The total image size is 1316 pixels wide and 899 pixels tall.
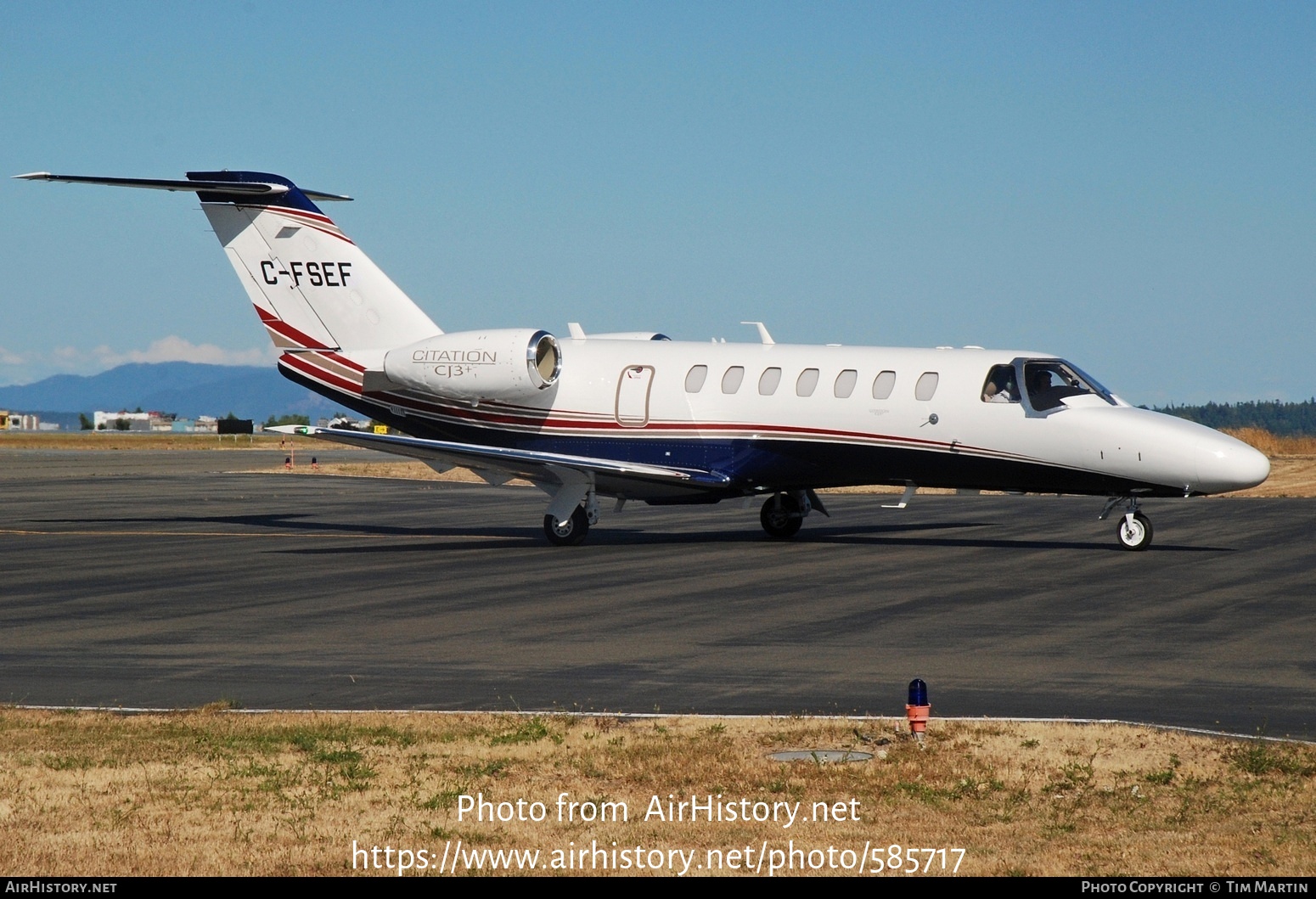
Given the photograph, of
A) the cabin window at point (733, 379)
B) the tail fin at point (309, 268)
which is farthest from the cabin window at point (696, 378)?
the tail fin at point (309, 268)

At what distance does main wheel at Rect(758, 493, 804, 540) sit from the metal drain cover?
16.8m

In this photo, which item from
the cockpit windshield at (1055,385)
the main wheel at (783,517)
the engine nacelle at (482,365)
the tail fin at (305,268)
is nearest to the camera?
the cockpit windshield at (1055,385)

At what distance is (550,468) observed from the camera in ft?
80.5

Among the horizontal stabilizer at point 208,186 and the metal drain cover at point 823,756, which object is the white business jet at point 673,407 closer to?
the horizontal stabilizer at point 208,186

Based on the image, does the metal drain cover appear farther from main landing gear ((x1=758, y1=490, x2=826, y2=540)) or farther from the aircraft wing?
main landing gear ((x1=758, y1=490, x2=826, y2=540))

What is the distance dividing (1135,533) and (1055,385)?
2.57 m

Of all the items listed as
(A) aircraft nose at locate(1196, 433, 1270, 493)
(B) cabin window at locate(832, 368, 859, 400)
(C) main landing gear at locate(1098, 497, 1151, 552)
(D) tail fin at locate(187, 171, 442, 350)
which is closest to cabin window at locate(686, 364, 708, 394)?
(B) cabin window at locate(832, 368, 859, 400)

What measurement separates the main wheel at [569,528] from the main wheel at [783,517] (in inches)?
129

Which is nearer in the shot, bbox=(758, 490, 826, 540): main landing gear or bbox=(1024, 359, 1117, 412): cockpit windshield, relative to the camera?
bbox=(1024, 359, 1117, 412): cockpit windshield

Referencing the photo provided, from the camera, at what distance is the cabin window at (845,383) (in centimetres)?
2462

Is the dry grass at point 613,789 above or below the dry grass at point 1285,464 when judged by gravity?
below

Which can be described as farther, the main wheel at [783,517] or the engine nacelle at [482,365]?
the main wheel at [783,517]

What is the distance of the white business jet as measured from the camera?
23281 mm

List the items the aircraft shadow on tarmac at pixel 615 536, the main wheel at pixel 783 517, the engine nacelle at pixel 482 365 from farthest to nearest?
the main wheel at pixel 783 517 → the engine nacelle at pixel 482 365 → the aircraft shadow on tarmac at pixel 615 536
